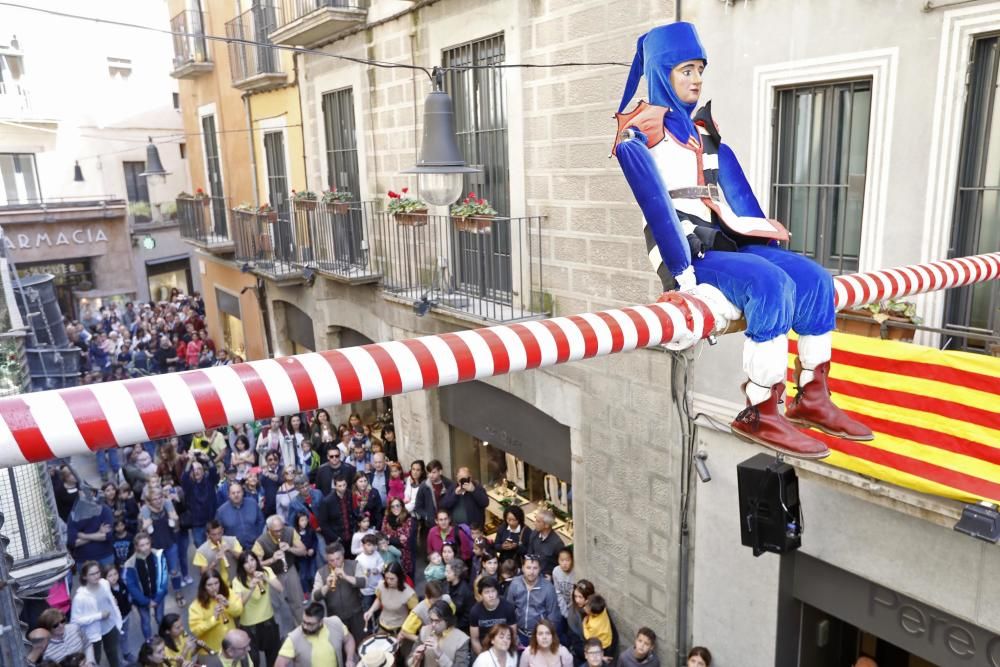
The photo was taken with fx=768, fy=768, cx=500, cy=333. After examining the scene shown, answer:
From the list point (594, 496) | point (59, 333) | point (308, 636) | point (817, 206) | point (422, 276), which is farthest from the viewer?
point (59, 333)

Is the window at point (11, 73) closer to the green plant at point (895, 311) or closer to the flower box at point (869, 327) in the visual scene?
the flower box at point (869, 327)

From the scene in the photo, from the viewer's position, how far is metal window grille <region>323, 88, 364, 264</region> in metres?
12.5

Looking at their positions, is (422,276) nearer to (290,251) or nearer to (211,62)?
(290,251)

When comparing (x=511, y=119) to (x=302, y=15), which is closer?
(x=511, y=119)

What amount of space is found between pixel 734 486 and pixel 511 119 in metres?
4.70

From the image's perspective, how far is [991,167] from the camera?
523 cm

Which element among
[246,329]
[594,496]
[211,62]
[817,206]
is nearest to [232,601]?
[594,496]

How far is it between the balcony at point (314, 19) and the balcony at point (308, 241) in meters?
2.62

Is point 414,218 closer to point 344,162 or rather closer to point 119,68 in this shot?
point 344,162

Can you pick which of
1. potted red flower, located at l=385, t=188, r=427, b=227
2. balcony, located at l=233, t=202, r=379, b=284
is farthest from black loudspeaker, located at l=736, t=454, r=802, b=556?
balcony, located at l=233, t=202, r=379, b=284

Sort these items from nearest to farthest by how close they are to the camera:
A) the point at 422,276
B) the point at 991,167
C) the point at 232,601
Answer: the point at 991,167
the point at 232,601
the point at 422,276

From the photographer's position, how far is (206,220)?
1834 centimetres

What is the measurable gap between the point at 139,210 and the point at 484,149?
72.6 feet

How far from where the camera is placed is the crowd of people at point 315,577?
22.2ft
